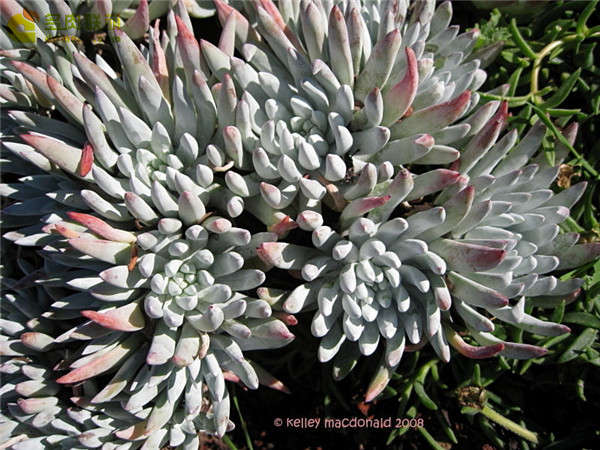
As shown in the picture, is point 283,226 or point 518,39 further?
point 518,39

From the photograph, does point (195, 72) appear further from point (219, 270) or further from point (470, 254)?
point (470, 254)

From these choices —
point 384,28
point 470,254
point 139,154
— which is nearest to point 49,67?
point 139,154

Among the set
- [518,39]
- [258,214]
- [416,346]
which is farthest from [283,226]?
[518,39]

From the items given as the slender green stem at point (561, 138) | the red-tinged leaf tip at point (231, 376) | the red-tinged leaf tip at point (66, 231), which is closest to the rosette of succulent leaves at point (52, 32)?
the red-tinged leaf tip at point (66, 231)

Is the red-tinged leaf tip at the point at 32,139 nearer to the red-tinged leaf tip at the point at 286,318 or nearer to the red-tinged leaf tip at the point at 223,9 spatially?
the red-tinged leaf tip at the point at 223,9

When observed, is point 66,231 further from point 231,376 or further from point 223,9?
point 223,9

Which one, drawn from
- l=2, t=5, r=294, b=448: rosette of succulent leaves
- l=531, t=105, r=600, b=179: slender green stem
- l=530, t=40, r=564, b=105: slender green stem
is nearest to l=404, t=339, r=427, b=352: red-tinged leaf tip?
l=2, t=5, r=294, b=448: rosette of succulent leaves
